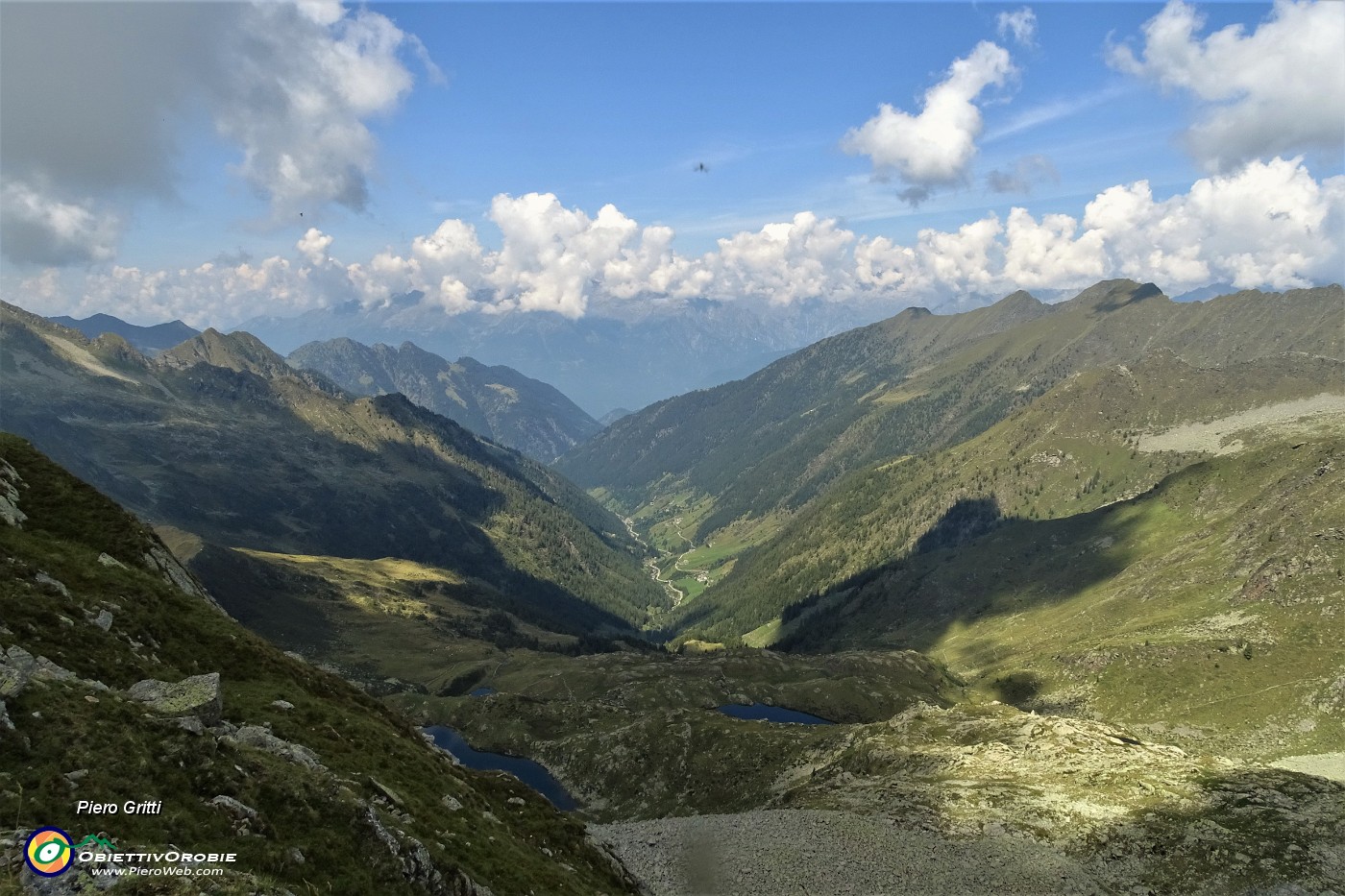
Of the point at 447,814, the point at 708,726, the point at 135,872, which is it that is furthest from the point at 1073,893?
the point at 708,726

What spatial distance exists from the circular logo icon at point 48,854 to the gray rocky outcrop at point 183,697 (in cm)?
1607

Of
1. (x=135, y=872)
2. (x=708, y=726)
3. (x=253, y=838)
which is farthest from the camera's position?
(x=708, y=726)

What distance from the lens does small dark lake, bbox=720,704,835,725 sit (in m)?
187

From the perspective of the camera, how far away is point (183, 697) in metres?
39.8

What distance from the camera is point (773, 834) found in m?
81.0

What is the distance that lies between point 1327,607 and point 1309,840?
14470cm

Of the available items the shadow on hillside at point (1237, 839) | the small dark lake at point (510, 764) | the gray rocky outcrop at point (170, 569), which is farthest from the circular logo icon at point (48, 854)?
the small dark lake at point (510, 764)

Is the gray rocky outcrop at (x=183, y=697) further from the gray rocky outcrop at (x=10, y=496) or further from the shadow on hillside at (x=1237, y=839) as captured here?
the shadow on hillside at (x=1237, y=839)

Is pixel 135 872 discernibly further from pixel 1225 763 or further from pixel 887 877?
pixel 1225 763

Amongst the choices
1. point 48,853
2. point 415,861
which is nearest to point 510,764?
point 415,861

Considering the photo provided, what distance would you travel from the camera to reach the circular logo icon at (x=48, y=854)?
856 inches

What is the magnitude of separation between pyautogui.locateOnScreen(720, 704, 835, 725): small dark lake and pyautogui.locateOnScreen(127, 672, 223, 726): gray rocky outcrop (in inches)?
6360

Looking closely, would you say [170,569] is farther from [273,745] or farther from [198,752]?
[198,752]

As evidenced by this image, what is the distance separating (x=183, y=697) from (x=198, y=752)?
8514mm
